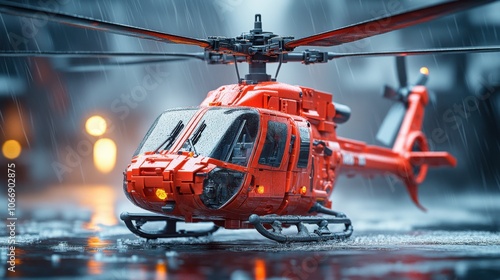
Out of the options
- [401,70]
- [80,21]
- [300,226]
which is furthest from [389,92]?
[80,21]

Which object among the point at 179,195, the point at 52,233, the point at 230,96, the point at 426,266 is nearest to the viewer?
the point at 426,266

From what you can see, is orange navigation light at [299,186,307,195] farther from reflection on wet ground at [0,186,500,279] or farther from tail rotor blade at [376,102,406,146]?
tail rotor blade at [376,102,406,146]

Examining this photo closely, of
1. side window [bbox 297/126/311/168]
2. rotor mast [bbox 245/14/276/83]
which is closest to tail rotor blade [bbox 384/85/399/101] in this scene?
rotor mast [bbox 245/14/276/83]

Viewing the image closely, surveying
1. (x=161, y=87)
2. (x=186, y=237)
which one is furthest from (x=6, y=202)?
(x=186, y=237)

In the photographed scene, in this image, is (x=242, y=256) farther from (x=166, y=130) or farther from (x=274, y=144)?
(x=166, y=130)

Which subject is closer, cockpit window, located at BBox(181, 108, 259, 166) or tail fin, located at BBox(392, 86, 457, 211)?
cockpit window, located at BBox(181, 108, 259, 166)

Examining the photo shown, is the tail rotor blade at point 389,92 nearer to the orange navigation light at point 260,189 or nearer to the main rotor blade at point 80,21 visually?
the orange navigation light at point 260,189

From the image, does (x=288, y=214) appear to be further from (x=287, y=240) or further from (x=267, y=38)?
(x=267, y=38)

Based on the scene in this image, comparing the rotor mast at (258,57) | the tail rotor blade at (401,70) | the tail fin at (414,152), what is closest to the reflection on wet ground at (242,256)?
the tail fin at (414,152)
